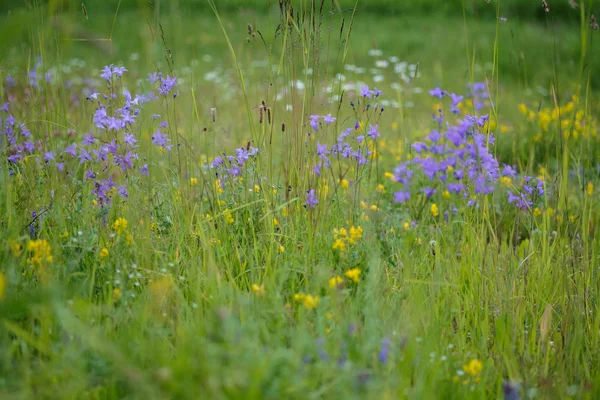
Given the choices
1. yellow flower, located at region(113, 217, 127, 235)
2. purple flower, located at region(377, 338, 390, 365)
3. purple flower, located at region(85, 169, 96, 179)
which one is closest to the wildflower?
yellow flower, located at region(113, 217, 127, 235)

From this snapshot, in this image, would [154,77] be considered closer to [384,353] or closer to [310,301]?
[310,301]

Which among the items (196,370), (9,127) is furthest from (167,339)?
(9,127)

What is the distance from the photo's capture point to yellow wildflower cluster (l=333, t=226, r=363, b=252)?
1.82 m

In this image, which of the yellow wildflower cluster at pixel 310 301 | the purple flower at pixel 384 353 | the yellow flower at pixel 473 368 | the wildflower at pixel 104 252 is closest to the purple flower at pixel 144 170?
the wildflower at pixel 104 252

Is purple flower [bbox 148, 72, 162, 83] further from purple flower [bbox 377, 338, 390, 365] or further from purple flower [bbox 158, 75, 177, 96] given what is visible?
purple flower [bbox 377, 338, 390, 365]

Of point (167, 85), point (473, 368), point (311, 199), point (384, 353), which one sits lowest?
point (473, 368)

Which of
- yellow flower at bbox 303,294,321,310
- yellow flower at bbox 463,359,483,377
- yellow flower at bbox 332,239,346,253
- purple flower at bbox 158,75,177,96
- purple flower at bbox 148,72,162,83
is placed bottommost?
yellow flower at bbox 463,359,483,377

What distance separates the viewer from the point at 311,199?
2.04 meters

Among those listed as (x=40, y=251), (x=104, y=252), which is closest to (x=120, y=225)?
(x=104, y=252)

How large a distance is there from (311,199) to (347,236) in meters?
0.23

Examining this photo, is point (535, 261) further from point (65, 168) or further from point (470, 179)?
point (65, 168)

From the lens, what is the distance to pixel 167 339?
1503 mm

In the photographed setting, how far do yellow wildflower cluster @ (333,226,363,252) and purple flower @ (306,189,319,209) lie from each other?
14cm

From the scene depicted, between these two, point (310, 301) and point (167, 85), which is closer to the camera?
point (310, 301)
